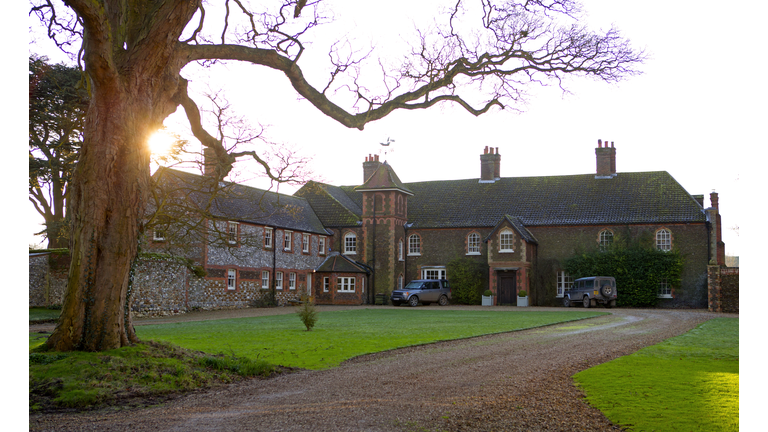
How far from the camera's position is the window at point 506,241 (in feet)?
128

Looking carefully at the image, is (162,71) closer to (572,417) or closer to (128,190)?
(128,190)

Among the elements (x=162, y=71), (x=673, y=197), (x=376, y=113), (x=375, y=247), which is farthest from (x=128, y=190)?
(x=673, y=197)

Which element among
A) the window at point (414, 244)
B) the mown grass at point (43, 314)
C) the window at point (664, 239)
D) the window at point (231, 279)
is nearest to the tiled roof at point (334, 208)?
the window at point (414, 244)

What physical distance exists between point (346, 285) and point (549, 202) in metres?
15.1

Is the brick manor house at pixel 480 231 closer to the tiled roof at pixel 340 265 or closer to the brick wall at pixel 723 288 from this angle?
the tiled roof at pixel 340 265

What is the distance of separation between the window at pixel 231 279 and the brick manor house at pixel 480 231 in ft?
0.37

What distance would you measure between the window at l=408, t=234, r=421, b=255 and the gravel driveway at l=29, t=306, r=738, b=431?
98.7ft

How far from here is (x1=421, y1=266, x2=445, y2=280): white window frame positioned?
42250 millimetres

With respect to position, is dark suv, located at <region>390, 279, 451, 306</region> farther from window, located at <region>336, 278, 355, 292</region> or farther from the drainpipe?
the drainpipe

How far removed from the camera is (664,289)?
36.9 meters

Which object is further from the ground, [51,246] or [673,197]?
[673,197]

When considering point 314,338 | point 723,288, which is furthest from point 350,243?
point 314,338

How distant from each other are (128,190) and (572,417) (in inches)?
293

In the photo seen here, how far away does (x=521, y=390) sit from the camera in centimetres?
873
